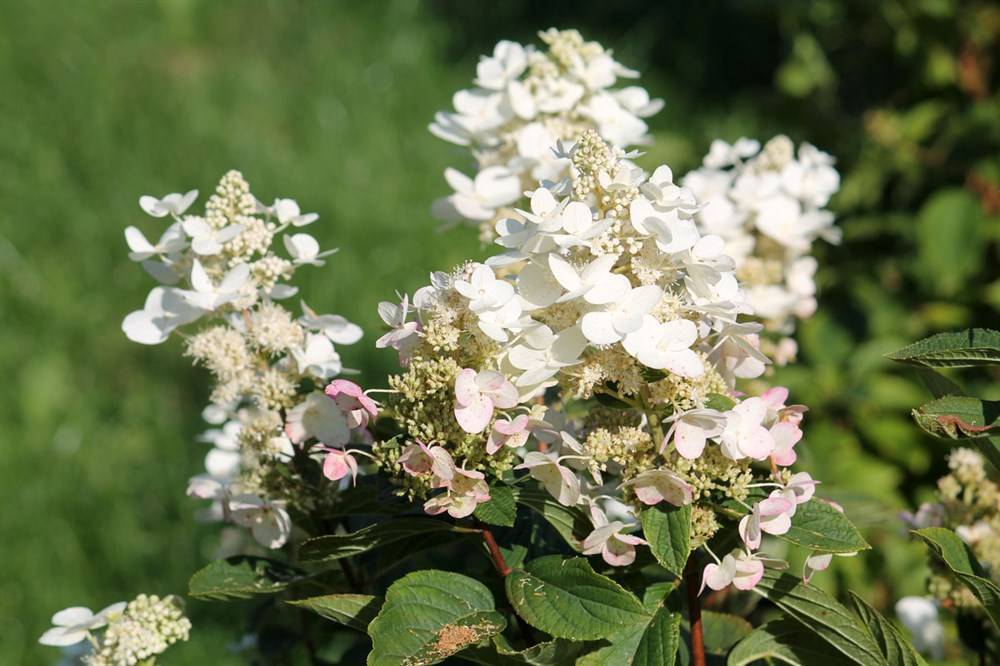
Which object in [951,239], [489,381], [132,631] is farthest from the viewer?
[951,239]

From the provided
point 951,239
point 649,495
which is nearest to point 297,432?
point 649,495

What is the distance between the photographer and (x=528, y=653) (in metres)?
0.97

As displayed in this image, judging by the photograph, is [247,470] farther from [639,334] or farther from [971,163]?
[971,163]

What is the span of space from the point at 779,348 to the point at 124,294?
2142 millimetres

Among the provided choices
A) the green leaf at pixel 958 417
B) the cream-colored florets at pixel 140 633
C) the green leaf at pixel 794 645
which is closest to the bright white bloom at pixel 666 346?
the green leaf at pixel 958 417

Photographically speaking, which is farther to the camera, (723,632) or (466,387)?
(723,632)

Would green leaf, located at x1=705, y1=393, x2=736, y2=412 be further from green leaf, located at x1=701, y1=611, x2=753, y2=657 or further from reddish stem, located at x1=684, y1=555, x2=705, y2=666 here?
green leaf, located at x1=701, y1=611, x2=753, y2=657

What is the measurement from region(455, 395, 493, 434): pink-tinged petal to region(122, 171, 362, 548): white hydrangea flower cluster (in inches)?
7.9

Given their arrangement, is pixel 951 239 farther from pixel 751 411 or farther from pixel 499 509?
pixel 499 509

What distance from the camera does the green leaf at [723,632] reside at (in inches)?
47.3

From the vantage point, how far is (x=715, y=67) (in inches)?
162

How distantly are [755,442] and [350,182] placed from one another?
271 cm

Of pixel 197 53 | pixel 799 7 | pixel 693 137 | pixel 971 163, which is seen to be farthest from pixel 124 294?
pixel 971 163

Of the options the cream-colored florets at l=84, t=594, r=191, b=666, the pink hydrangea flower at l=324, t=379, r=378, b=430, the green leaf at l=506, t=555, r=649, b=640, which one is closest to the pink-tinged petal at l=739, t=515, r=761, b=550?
the green leaf at l=506, t=555, r=649, b=640
